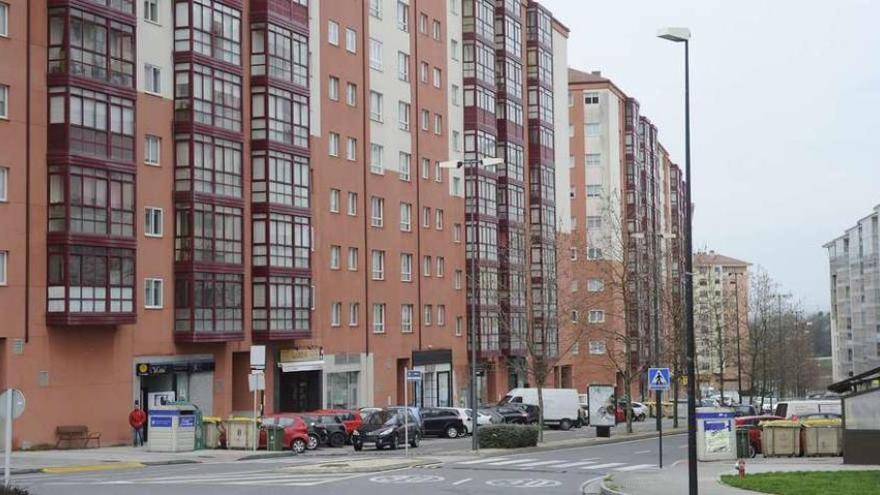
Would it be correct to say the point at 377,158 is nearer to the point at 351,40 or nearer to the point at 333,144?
the point at 333,144

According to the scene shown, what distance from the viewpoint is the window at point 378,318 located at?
64.4 meters

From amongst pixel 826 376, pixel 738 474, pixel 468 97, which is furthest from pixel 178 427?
pixel 826 376

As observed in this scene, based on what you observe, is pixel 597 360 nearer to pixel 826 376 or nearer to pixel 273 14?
pixel 273 14

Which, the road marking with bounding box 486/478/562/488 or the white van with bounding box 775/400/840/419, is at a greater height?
the white van with bounding box 775/400/840/419

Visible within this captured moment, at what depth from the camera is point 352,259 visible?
62719 millimetres

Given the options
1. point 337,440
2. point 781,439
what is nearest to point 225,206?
point 337,440

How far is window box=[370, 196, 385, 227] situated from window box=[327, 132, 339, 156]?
4.37 meters

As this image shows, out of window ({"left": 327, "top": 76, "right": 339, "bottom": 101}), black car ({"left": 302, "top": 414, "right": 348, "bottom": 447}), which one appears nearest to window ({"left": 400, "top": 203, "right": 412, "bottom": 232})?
window ({"left": 327, "top": 76, "right": 339, "bottom": 101})

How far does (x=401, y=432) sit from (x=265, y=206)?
14274 mm

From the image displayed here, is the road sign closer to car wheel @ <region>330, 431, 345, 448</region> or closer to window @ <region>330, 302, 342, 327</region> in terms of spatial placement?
car wheel @ <region>330, 431, 345, 448</region>

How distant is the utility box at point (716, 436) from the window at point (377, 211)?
32486 mm

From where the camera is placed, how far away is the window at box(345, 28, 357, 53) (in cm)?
6281

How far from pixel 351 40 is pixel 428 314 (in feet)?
56.2

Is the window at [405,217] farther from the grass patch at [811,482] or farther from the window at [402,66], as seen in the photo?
the grass patch at [811,482]
